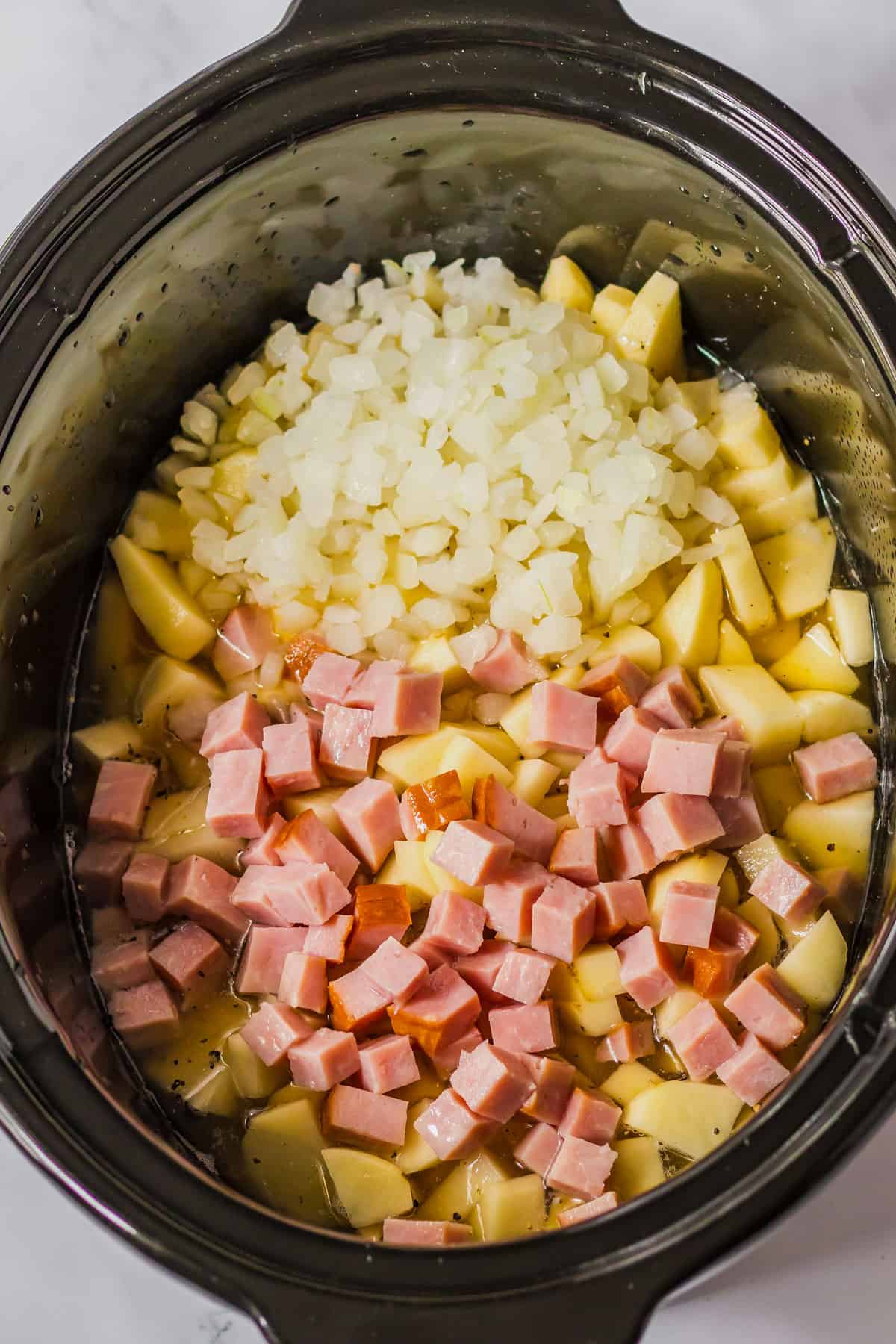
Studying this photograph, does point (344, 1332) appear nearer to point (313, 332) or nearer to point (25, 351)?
point (25, 351)

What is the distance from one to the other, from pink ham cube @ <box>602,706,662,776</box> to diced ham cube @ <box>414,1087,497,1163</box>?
1.58 ft

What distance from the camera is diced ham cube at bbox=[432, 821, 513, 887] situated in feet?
4.69

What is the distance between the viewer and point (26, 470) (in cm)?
151

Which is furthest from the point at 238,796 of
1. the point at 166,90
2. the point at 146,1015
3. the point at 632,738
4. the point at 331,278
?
the point at 166,90

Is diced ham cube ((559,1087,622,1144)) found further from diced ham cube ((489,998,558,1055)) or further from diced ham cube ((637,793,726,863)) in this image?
diced ham cube ((637,793,726,863))

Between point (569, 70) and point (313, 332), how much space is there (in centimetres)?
55

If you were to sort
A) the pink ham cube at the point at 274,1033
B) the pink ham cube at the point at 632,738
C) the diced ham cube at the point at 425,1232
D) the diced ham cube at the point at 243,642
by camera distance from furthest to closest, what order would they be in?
the diced ham cube at the point at 243,642 < the pink ham cube at the point at 632,738 < the pink ham cube at the point at 274,1033 < the diced ham cube at the point at 425,1232

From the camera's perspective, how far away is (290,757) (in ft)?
5.13

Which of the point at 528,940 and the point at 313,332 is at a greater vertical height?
the point at 313,332

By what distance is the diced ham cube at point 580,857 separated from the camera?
4.90 ft

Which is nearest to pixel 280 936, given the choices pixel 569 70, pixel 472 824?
pixel 472 824

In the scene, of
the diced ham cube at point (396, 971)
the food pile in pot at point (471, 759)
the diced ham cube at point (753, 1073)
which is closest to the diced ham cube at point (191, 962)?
the food pile in pot at point (471, 759)

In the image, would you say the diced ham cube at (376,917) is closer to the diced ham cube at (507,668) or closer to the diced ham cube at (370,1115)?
the diced ham cube at (370,1115)

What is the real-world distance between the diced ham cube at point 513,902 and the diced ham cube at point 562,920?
0.04 ft
